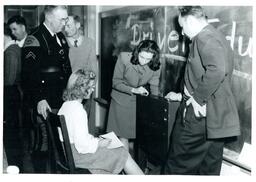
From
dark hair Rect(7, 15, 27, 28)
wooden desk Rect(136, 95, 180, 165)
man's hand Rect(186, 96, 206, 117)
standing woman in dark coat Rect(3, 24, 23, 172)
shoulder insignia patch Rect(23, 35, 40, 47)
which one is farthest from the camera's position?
dark hair Rect(7, 15, 27, 28)

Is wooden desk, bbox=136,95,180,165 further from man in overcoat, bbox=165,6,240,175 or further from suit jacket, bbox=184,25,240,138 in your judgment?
suit jacket, bbox=184,25,240,138

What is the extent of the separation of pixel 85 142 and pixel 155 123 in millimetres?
421

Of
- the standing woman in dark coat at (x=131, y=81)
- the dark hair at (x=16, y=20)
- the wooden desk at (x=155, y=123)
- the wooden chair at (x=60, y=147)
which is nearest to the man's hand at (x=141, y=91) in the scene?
the standing woman in dark coat at (x=131, y=81)

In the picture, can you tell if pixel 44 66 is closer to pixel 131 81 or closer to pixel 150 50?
pixel 131 81

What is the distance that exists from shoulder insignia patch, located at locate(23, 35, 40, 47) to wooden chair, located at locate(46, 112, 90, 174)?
748mm

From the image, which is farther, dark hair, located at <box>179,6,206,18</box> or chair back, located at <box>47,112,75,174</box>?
dark hair, located at <box>179,6,206,18</box>

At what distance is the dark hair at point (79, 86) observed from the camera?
5.47 ft

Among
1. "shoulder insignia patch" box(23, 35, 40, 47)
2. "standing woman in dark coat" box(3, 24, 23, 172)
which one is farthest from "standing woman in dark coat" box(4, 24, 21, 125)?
"shoulder insignia patch" box(23, 35, 40, 47)

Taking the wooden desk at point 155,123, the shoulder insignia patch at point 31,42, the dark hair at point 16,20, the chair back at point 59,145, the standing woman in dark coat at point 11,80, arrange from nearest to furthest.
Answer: the chair back at point 59,145 < the wooden desk at point 155,123 < the standing woman in dark coat at point 11,80 < the shoulder insignia patch at point 31,42 < the dark hair at point 16,20

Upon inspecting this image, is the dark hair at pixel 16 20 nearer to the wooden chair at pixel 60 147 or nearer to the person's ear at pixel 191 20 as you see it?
the wooden chair at pixel 60 147

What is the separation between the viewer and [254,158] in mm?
1700

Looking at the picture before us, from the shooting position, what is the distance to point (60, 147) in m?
1.52

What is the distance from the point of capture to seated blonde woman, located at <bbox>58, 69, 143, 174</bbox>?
161 centimetres
